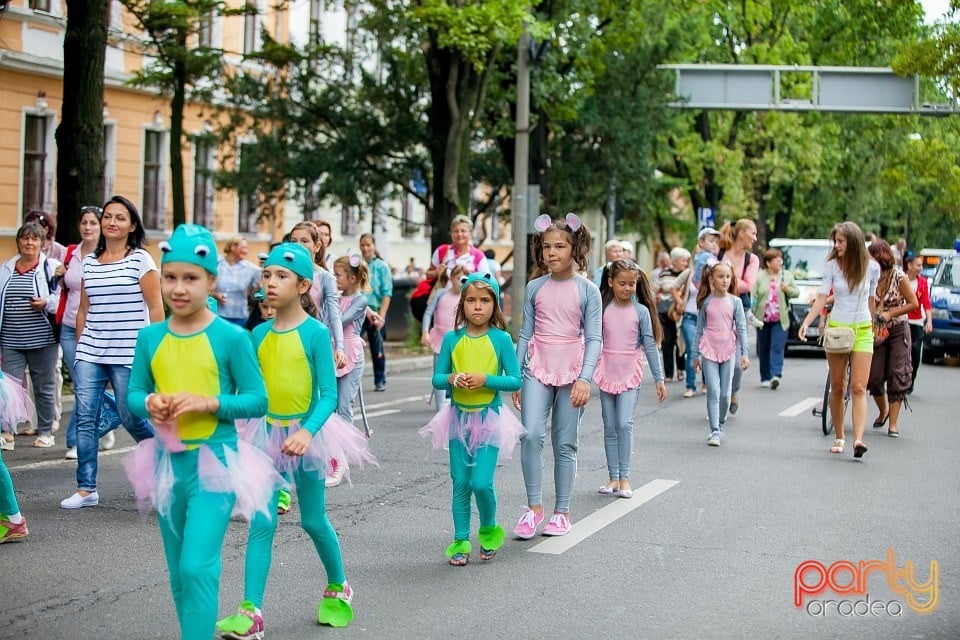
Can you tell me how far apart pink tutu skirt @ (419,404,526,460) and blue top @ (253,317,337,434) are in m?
1.32

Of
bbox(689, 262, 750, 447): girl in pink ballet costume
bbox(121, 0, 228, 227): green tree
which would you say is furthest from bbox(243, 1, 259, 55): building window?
bbox(689, 262, 750, 447): girl in pink ballet costume

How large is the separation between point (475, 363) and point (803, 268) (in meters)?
18.3

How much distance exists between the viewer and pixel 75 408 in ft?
27.2

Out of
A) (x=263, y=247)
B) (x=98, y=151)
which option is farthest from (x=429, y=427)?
(x=263, y=247)

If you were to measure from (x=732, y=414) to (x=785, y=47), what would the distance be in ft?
93.2

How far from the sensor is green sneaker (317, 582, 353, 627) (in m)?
5.58

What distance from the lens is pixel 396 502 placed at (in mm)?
8570

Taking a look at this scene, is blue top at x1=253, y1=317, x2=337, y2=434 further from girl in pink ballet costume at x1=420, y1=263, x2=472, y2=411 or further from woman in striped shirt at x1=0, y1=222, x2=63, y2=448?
girl in pink ballet costume at x1=420, y1=263, x2=472, y2=411

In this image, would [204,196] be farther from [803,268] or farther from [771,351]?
[771,351]

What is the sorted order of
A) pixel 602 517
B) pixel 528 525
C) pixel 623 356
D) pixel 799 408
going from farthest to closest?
pixel 799 408 < pixel 623 356 < pixel 602 517 < pixel 528 525

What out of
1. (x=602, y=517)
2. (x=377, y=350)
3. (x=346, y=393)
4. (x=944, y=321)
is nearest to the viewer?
(x=602, y=517)

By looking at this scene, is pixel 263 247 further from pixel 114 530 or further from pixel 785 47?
pixel 114 530

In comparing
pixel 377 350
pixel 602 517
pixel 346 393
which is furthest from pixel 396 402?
pixel 602 517

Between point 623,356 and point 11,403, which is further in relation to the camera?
point 623,356
